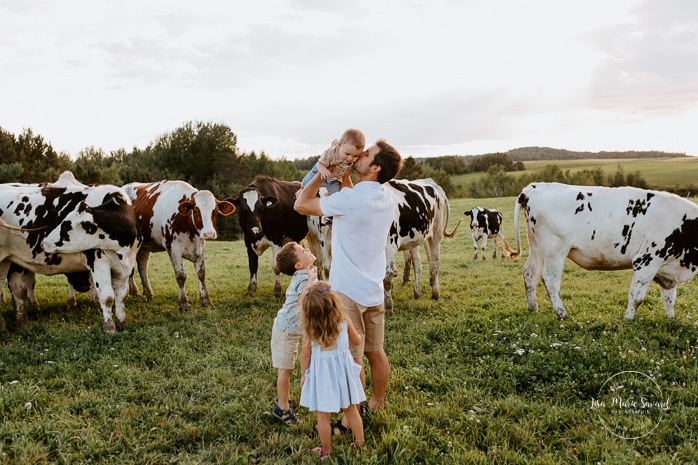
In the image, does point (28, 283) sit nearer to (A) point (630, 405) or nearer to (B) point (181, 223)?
(B) point (181, 223)

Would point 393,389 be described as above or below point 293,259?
below

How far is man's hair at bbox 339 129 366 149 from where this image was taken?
3.85 meters

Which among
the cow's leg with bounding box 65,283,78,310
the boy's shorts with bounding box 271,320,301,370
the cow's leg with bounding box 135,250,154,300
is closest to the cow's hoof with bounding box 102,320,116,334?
the cow's leg with bounding box 65,283,78,310

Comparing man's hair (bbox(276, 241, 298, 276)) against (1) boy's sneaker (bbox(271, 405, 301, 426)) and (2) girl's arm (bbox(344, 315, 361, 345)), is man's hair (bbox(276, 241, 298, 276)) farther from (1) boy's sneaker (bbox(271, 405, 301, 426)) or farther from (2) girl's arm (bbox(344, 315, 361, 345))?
(1) boy's sneaker (bbox(271, 405, 301, 426))

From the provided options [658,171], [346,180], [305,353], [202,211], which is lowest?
[305,353]

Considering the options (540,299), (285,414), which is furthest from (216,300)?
(540,299)

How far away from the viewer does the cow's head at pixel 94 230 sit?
7160 millimetres

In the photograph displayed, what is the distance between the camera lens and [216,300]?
9875mm

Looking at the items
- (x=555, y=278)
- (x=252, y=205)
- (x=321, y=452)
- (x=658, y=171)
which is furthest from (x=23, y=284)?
(x=658, y=171)

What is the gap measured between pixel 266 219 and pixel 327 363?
6.70m

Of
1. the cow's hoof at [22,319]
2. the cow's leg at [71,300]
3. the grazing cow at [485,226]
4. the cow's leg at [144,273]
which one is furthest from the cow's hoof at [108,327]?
the grazing cow at [485,226]

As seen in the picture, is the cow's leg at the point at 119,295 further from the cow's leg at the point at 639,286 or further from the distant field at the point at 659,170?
the distant field at the point at 659,170

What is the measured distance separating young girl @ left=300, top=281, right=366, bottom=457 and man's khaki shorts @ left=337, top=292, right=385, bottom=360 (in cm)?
18

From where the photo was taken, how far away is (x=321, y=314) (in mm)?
3678
